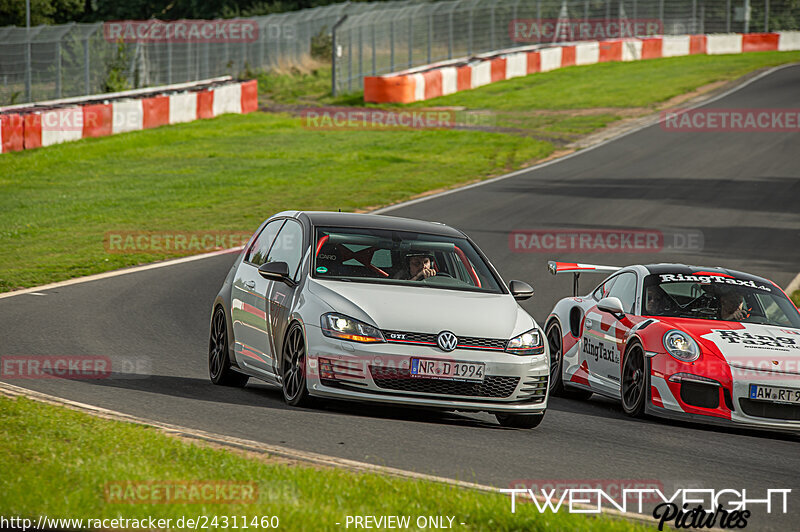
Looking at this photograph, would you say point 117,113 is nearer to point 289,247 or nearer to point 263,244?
point 263,244

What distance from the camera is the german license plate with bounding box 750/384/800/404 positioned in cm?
934

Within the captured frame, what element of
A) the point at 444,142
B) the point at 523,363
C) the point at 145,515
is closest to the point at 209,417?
the point at 523,363

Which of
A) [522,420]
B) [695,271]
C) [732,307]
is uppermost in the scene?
[695,271]

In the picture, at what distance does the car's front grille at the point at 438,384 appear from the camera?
323 inches

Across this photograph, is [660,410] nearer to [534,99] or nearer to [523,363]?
[523,363]

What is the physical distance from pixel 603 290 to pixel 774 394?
2862 millimetres

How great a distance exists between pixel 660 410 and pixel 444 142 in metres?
23.9

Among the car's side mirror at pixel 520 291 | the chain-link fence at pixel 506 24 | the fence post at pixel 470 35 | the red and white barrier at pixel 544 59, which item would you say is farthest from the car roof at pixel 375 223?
the fence post at pixel 470 35

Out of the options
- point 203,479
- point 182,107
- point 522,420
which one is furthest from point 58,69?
point 203,479

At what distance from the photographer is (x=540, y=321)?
14.5 metres

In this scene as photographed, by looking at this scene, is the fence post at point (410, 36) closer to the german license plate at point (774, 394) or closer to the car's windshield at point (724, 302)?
the car's windshield at point (724, 302)

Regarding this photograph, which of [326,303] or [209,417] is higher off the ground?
[326,303]

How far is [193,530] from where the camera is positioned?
5.06 meters

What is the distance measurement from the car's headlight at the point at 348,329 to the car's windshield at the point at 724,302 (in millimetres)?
3391
